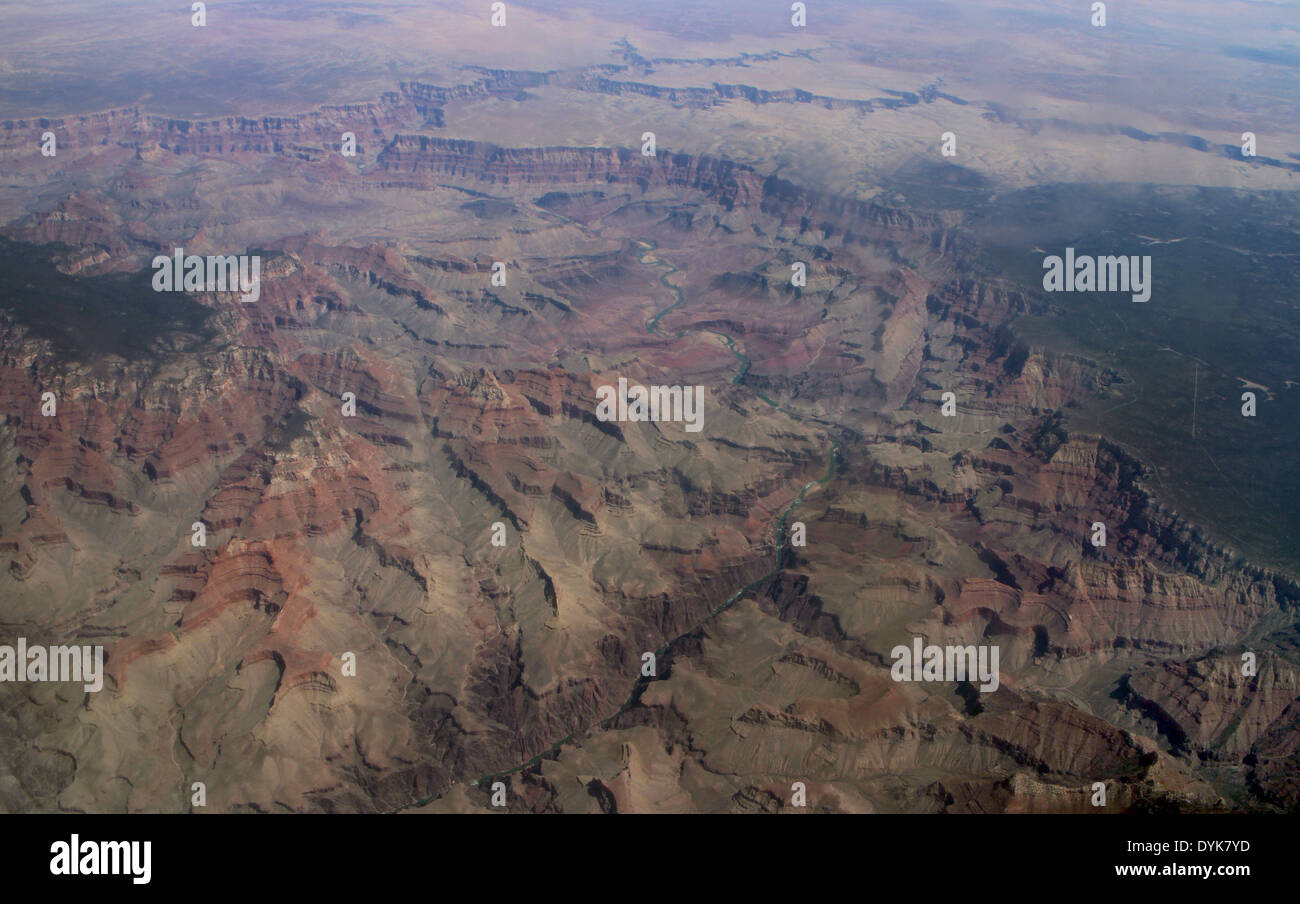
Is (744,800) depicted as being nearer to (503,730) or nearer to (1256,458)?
(503,730)
